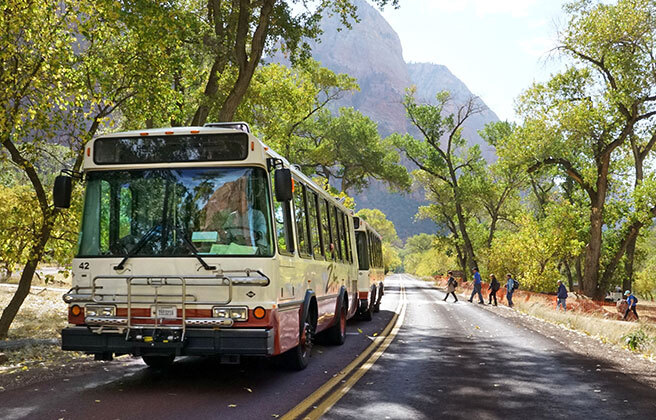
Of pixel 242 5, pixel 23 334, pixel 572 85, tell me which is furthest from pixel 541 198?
pixel 23 334

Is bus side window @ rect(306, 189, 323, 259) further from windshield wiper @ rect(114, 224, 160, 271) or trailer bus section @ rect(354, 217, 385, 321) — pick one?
trailer bus section @ rect(354, 217, 385, 321)

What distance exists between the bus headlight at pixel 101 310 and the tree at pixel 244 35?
11.6m

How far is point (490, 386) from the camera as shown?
8.48 m

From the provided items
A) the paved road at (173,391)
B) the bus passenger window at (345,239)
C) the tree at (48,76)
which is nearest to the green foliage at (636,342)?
the bus passenger window at (345,239)

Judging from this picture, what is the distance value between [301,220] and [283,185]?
77.8 inches

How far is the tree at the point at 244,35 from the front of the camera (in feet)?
61.2

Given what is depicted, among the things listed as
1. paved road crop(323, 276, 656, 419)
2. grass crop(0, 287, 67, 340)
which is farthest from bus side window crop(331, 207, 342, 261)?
grass crop(0, 287, 67, 340)

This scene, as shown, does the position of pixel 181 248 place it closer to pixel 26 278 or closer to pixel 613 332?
pixel 26 278

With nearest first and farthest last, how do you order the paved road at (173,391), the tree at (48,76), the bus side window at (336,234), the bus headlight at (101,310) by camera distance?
the paved road at (173,391), the bus headlight at (101,310), the tree at (48,76), the bus side window at (336,234)

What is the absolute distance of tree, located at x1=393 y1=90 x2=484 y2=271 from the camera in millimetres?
51688

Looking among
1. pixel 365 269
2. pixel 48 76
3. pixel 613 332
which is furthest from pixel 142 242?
pixel 613 332

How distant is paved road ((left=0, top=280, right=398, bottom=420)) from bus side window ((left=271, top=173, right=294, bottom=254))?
5.86 feet

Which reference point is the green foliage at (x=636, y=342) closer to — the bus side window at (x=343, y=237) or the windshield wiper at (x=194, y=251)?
the bus side window at (x=343, y=237)

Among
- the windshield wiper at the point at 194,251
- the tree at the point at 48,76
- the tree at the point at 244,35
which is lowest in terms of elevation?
the windshield wiper at the point at 194,251
